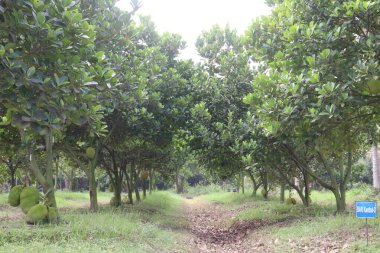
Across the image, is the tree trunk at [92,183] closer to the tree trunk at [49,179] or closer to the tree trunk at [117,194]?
the tree trunk at [49,179]

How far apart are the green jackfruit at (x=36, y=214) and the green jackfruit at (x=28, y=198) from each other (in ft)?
1.51

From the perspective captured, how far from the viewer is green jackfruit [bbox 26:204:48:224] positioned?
786cm

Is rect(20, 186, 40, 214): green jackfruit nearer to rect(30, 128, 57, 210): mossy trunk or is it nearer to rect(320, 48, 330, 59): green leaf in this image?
rect(30, 128, 57, 210): mossy trunk

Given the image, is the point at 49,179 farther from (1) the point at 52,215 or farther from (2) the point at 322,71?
(2) the point at 322,71

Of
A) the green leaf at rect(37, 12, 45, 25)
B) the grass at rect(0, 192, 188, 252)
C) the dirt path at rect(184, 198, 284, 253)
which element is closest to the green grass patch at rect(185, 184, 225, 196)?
the dirt path at rect(184, 198, 284, 253)

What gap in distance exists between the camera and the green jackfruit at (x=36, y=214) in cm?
786

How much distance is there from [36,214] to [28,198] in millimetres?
735

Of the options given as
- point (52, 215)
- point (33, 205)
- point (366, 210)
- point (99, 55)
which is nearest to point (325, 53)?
point (366, 210)

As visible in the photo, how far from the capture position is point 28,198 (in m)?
8.41

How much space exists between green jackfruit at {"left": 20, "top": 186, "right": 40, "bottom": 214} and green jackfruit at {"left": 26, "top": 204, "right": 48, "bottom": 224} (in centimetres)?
46

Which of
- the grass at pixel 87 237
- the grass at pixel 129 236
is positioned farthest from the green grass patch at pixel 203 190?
the grass at pixel 87 237

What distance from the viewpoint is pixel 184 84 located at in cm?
1266

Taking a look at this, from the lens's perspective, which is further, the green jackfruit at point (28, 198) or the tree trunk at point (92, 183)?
the tree trunk at point (92, 183)

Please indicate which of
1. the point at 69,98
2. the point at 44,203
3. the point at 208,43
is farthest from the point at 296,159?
the point at 69,98
